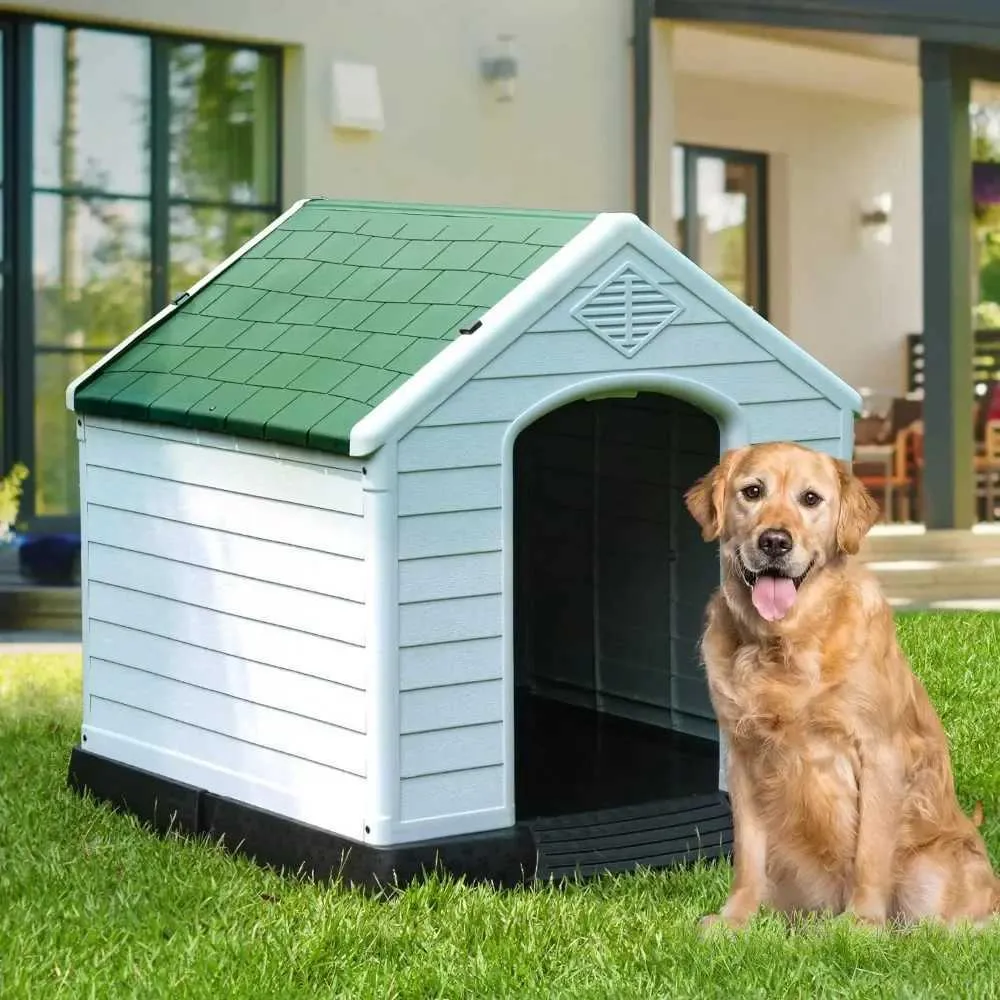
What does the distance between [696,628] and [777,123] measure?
10868 millimetres

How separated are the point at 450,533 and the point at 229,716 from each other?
1.03 m

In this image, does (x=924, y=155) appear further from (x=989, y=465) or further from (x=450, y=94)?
(x=450, y=94)

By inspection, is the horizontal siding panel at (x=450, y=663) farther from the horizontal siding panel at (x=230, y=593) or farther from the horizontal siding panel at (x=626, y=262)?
the horizontal siding panel at (x=626, y=262)

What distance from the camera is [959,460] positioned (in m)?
13.4

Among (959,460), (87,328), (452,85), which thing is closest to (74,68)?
(87,328)

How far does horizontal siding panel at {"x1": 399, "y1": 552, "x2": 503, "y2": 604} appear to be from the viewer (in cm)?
553

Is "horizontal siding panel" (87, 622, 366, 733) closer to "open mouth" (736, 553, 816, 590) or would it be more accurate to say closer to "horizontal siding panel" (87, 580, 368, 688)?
"horizontal siding panel" (87, 580, 368, 688)

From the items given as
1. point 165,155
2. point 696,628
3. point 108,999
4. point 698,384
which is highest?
point 165,155

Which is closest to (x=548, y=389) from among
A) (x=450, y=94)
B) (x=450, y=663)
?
(x=450, y=663)

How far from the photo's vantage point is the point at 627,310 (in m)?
5.84

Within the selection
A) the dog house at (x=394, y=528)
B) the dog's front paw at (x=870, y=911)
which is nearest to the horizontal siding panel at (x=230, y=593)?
the dog house at (x=394, y=528)

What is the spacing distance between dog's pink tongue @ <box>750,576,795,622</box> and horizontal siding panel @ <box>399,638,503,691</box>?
950 millimetres

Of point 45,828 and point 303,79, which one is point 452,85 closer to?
point 303,79

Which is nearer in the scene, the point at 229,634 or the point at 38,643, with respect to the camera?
the point at 229,634
